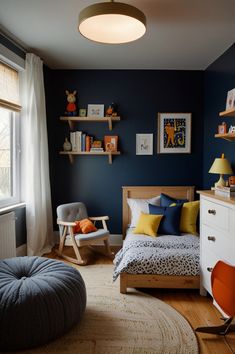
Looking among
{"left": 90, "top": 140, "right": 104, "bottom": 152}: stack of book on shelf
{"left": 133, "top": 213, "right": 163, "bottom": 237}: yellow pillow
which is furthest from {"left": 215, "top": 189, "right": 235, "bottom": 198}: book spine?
{"left": 90, "top": 140, "right": 104, "bottom": 152}: stack of book on shelf

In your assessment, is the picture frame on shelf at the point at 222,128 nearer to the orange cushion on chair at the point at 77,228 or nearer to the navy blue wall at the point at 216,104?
the navy blue wall at the point at 216,104

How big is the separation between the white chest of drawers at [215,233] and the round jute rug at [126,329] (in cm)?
50

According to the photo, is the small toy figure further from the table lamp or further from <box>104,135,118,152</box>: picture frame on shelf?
the table lamp

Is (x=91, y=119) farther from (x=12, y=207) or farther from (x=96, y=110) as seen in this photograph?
(x=12, y=207)

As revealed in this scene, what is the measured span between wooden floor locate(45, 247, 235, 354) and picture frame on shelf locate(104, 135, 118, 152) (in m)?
2.12

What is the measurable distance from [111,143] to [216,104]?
1.55 m

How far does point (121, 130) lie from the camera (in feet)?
14.4

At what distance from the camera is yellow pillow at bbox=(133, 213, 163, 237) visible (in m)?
3.43

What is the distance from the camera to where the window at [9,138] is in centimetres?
331

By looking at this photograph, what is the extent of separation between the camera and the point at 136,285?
2.81 m

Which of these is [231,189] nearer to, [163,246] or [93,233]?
[163,246]

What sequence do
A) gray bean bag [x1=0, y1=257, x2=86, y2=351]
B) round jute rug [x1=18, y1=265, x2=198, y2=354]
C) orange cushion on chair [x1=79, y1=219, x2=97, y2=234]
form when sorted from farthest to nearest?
orange cushion on chair [x1=79, y1=219, x2=97, y2=234]
round jute rug [x1=18, y1=265, x2=198, y2=354]
gray bean bag [x1=0, y1=257, x2=86, y2=351]

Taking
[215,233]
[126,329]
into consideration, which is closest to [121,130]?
[215,233]

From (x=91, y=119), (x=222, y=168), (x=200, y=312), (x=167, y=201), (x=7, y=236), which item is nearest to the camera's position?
(x=200, y=312)
